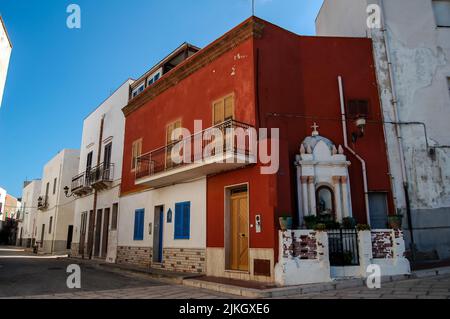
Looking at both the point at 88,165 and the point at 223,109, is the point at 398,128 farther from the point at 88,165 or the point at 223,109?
the point at 88,165

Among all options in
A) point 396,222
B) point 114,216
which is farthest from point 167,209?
point 396,222

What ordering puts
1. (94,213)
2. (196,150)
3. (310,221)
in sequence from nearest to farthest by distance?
1. (310,221)
2. (196,150)
3. (94,213)

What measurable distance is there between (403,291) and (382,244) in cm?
186

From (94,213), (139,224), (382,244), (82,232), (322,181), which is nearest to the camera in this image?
(382,244)

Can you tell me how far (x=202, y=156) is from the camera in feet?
37.9

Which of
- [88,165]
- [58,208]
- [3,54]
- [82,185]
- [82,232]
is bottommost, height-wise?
[82,232]

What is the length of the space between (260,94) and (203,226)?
189 inches

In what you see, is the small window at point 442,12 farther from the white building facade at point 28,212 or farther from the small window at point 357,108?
the white building facade at point 28,212

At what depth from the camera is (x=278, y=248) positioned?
912cm

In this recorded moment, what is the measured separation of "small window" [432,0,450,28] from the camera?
13266 millimetres

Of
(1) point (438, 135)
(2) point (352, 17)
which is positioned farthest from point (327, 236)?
(2) point (352, 17)

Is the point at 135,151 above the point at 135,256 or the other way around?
above
